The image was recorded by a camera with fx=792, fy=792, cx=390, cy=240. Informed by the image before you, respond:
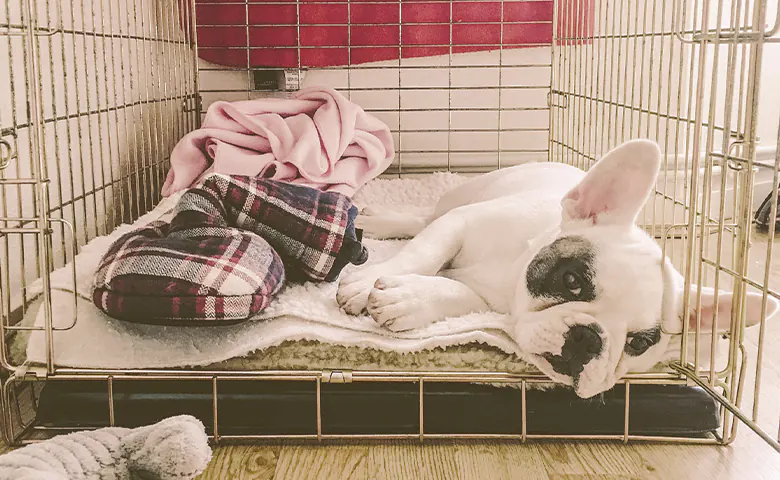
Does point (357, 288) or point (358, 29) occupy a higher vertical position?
point (358, 29)

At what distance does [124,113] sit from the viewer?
75.2 inches

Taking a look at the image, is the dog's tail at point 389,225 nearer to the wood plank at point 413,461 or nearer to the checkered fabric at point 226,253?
the checkered fabric at point 226,253

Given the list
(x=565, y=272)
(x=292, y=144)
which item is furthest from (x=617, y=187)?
(x=292, y=144)

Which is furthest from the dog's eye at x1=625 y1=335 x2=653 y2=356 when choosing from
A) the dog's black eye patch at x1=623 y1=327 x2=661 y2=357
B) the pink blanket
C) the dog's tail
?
the pink blanket

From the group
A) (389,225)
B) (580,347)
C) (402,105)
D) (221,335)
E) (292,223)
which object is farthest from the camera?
(402,105)

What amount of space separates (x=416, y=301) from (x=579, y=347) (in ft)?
0.82

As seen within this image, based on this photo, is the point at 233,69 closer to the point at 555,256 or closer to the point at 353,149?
the point at 353,149

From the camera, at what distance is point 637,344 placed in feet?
3.52

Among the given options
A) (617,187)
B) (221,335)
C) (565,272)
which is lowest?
(221,335)

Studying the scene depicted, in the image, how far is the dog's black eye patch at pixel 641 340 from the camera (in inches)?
42.1

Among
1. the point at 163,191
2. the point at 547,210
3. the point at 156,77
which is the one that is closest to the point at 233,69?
the point at 156,77

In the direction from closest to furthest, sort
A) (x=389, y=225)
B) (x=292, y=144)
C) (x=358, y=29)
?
1. (x=389, y=225)
2. (x=292, y=144)
3. (x=358, y=29)

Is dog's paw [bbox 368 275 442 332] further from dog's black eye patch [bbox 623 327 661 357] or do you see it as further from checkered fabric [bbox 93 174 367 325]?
dog's black eye patch [bbox 623 327 661 357]

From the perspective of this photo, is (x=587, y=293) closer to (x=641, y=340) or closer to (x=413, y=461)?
(x=641, y=340)
